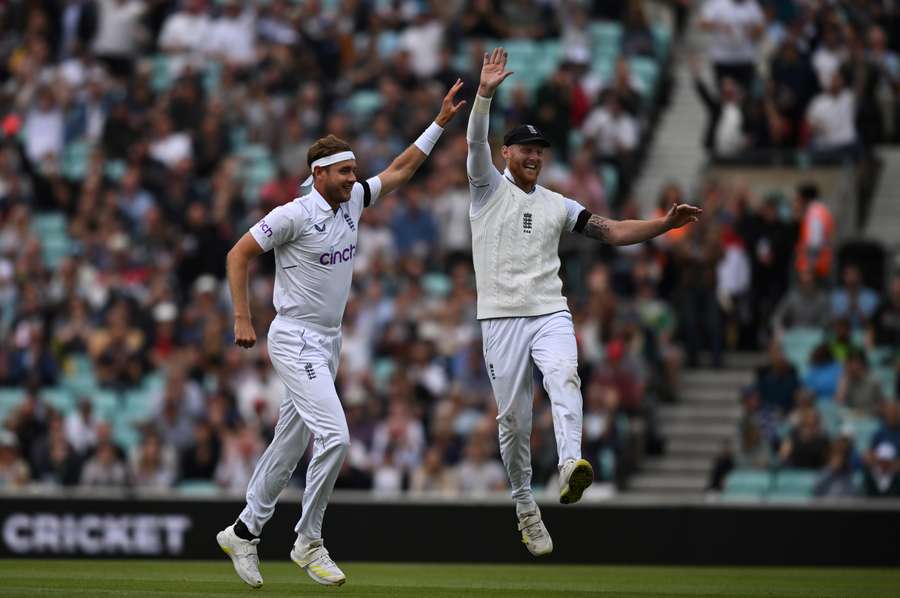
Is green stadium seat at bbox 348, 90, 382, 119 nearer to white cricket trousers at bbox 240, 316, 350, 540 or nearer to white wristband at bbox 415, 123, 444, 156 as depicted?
white wristband at bbox 415, 123, 444, 156

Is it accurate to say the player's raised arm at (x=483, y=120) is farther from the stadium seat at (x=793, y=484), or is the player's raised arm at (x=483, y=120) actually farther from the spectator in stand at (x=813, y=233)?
Result: the spectator in stand at (x=813, y=233)

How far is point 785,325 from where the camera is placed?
21.4 metres

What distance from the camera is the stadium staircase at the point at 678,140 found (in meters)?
24.8

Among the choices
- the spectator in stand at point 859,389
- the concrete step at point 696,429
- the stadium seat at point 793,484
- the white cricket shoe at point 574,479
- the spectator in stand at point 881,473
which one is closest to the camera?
the white cricket shoe at point 574,479

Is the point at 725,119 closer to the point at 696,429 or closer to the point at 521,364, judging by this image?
the point at 696,429

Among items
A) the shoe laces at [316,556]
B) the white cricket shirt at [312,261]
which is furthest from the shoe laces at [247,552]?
the white cricket shirt at [312,261]

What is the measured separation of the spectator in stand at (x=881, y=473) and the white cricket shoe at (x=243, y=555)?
8258 millimetres

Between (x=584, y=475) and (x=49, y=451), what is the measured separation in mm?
11858

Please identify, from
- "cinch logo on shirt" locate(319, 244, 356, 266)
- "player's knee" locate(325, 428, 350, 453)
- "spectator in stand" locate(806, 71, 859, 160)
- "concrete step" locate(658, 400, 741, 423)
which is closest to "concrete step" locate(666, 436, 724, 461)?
"concrete step" locate(658, 400, 741, 423)

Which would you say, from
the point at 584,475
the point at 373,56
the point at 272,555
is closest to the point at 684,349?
the point at 272,555

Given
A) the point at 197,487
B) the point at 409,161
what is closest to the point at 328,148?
the point at 409,161

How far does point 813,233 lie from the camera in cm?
2161

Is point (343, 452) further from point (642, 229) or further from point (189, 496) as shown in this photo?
point (189, 496)

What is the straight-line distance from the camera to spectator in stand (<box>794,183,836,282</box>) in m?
21.4
